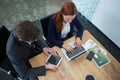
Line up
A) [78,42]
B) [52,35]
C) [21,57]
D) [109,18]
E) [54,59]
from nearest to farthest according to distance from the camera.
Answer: [21,57] → [54,59] → [78,42] → [52,35] → [109,18]

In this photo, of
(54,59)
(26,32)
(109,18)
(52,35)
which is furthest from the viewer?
(109,18)

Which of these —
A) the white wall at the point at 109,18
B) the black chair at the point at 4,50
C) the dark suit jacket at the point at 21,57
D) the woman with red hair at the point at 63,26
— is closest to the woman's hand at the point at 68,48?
the woman with red hair at the point at 63,26

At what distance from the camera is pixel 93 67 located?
1.76 meters

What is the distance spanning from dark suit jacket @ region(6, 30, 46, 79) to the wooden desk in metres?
0.07

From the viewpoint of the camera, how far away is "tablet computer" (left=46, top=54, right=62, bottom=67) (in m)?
1.74

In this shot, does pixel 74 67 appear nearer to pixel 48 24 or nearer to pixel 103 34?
pixel 48 24

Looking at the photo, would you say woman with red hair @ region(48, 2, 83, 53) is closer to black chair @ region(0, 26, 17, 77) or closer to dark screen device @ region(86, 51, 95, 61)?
dark screen device @ region(86, 51, 95, 61)

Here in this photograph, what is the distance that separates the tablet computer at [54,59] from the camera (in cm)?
174

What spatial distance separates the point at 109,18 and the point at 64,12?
4.25ft

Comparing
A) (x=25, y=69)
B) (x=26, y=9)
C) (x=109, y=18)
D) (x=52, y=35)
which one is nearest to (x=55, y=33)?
(x=52, y=35)

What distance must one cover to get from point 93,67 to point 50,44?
73 cm

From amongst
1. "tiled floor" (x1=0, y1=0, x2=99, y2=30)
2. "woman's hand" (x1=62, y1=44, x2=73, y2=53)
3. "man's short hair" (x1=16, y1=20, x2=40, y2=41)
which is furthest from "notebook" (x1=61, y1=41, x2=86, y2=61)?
"tiled floor" (x1=0, y1=0, x2=99, y2=30)

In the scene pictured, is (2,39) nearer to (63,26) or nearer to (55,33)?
(55,33)

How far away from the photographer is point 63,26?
2074mm
